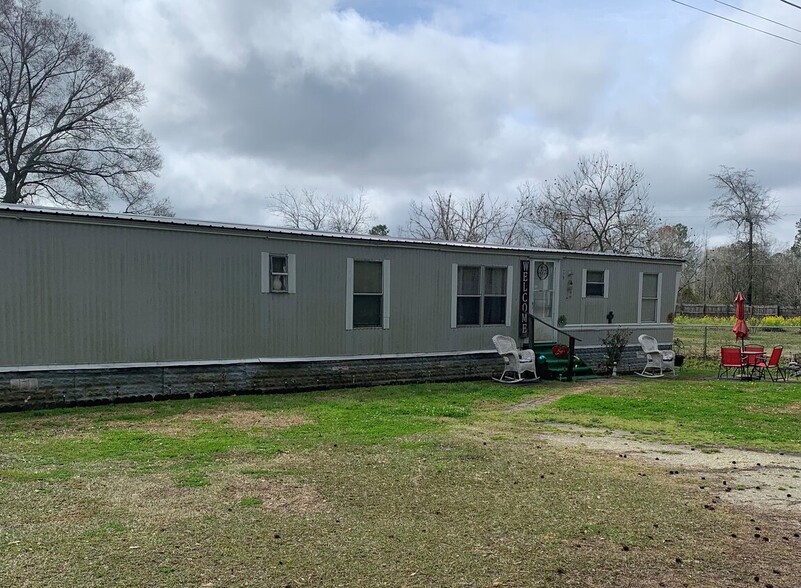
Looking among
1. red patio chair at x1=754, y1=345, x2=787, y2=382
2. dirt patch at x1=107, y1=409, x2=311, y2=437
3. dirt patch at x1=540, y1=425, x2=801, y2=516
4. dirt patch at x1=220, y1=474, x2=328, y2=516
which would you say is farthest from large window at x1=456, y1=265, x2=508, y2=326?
dirt patch at x1=220, y1=474, x2=328, y2=516

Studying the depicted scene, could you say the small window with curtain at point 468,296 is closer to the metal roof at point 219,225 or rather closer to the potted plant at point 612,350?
the metal roof at point 219,225

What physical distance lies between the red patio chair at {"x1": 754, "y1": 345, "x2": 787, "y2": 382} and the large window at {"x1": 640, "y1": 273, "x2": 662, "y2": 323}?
8.11 feet

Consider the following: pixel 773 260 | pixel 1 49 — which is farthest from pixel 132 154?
pixel 773 260

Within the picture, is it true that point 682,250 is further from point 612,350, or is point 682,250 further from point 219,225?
point 219,225

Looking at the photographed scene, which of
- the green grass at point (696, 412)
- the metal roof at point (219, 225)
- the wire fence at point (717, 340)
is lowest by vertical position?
the green grass at point (696, 412)

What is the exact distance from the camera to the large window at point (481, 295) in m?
12.3

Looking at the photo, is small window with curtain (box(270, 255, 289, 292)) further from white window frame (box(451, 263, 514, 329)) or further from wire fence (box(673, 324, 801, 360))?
wire fence (box(673, 324, 801, 360))

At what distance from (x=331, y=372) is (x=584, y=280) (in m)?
6.24

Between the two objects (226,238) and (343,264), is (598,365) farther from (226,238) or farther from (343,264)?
(226,238)

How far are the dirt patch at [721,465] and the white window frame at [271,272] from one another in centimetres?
475

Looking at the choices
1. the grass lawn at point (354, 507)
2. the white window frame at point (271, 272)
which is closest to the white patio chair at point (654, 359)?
the grass lawn at point (354, 507)

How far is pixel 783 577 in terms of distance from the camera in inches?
142

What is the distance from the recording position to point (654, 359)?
14336 mm

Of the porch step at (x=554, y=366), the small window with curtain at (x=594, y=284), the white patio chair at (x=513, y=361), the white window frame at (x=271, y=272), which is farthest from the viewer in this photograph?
the small window with curtain at (x=594, y=284)
